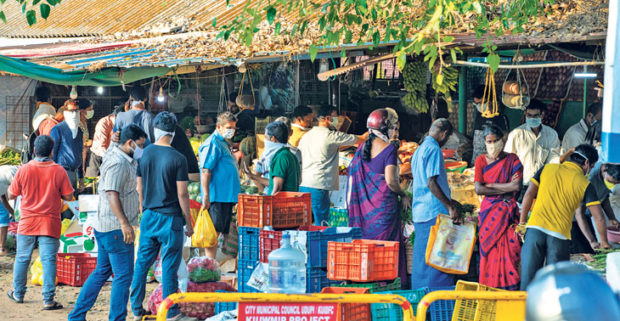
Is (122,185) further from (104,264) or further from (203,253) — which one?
(203,253)

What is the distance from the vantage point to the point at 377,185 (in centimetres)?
829

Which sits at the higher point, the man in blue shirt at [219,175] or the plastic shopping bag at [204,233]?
the man in blue shirt at [219,175]

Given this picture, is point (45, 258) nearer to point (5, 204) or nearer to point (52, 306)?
point (52, 306)

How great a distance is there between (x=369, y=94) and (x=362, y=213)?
7.33 m

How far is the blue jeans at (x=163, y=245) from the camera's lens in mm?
7773

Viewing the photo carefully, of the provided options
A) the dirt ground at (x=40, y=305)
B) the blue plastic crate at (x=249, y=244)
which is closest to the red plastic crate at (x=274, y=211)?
the blue plastic crate at (x=249, y=244)

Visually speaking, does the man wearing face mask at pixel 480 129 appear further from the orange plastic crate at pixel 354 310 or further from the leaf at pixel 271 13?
the leaf at pixel 271 13

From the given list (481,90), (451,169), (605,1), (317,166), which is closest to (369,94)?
(481,90)

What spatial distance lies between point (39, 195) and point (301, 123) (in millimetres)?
3706

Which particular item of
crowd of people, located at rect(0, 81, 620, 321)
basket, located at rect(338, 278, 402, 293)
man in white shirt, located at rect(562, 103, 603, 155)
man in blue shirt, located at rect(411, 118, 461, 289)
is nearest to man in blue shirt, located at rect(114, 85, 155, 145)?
crowd of people, located at rect(0, 81, 620, 321)

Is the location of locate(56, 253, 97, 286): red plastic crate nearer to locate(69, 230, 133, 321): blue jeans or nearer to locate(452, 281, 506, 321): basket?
locate(69, 230, 133, 321): blue jeans

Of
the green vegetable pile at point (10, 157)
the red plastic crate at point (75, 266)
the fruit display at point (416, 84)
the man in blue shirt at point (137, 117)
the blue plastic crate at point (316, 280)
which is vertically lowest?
the red plastic crate at point (75, 266)

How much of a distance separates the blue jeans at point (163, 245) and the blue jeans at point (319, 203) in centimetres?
242

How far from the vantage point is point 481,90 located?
41.0ft
